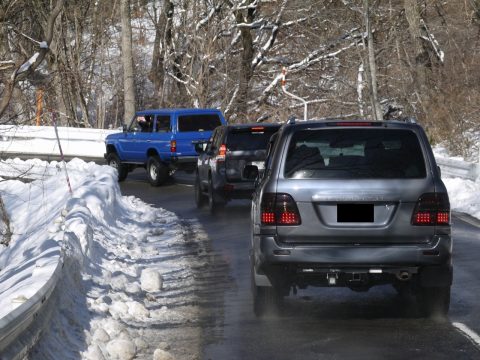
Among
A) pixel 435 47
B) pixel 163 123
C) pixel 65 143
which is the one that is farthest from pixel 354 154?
pixel 65 143

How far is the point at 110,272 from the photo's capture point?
35.5 feet

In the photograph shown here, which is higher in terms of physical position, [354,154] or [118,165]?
[354,154]

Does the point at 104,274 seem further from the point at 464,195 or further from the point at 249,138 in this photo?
the point at 464,195

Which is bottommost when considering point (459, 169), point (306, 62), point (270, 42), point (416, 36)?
point (459, 169)

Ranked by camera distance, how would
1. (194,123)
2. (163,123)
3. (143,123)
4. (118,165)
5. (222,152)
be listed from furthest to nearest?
1. (118,165)
2. (143,123)
3. (163,123)
4. (194,123)
5. (222,152)

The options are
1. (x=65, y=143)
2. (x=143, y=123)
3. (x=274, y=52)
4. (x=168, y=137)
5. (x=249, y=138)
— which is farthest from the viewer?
(x=274, y=52)

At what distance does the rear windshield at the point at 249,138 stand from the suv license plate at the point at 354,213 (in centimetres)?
950

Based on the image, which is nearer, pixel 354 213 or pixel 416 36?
pixel 354 213

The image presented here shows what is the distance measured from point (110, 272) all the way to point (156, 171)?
14134 millimetres

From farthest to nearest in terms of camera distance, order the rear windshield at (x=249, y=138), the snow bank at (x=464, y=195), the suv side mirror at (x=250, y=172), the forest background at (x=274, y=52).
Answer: the forest background at (x=274, y=52) → the snow bank at (x=464, y=195) → the rear windshield at (x=249, y=138) → the suv side mirror at (x=250, y=172)

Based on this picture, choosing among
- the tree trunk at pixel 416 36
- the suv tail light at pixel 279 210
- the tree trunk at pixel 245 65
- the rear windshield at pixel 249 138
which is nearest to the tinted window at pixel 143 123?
the rear windshield at pixel 249 138

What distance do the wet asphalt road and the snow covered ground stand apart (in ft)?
1.06

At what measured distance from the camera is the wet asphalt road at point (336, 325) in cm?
768

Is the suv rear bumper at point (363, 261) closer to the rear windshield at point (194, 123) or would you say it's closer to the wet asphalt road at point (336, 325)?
the wet asphalt road at point (336, 325)
